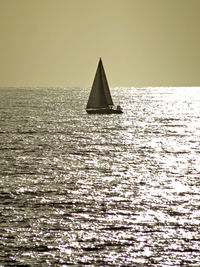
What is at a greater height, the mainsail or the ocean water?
the mainsail

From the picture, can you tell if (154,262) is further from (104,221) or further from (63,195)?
(63,195)

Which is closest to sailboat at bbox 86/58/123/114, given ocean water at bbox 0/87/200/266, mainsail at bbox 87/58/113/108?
mainsail at bbox 87/58/113/108

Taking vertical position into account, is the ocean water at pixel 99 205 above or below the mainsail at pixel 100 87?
below

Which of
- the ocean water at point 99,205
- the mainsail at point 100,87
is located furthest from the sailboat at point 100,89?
the ocean water at point 99,205

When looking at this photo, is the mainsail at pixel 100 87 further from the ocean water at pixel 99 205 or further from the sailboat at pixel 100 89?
the ocean water at pixel 99 205

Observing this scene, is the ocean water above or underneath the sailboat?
underneath

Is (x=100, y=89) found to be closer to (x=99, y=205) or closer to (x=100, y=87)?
(x=100, y=87)

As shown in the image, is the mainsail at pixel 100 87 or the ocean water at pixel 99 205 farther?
the mainsail at pixel 100 87

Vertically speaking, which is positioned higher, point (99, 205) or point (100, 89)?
point (100, 89)

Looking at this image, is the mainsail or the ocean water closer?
the ocean water

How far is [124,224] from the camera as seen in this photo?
3750 centimetres

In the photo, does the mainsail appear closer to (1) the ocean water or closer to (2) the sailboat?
(2) the sailboat

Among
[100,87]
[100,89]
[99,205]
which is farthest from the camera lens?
[100,89]

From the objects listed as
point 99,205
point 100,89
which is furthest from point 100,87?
point 99,205
